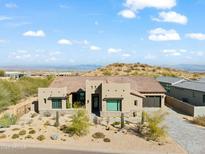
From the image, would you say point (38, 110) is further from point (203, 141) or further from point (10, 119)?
point (203, 141)

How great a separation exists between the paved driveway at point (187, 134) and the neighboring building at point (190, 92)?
7389mm

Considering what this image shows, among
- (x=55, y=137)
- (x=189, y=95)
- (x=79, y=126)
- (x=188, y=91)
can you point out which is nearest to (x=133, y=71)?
(x=188, y=91)

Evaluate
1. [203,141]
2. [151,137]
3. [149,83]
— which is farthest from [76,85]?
[203,141]

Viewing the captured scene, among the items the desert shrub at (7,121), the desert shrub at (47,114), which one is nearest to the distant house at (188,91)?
the desert shrub at (47,114)

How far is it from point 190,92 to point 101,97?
16.6m

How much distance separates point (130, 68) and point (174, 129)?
Result: 72.7 metres

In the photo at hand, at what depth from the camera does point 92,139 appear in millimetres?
30594

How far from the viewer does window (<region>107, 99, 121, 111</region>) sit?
41438mm

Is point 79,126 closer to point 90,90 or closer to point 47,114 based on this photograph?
point 90,90

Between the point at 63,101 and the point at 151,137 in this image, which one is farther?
the point at 63,101

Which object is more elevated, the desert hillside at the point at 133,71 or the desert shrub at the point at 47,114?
the desert hillside at the point at 133,71

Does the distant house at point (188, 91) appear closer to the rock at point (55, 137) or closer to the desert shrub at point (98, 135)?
the desert shrub at point (98, 135)

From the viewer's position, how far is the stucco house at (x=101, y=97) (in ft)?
136

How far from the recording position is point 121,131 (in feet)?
108
